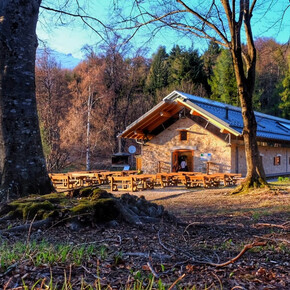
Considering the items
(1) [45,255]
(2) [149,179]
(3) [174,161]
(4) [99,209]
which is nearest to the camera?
(1) [45,255]

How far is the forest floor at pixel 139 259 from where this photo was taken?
2.63 meters

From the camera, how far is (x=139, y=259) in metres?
3.32

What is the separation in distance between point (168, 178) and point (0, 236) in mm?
15962

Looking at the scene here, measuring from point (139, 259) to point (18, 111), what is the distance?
4.43 metres

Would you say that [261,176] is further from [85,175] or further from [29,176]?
[85,175]

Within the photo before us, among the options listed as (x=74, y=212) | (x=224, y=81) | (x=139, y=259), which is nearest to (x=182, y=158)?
(x=74, y=212)

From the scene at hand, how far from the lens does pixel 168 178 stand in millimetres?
19781

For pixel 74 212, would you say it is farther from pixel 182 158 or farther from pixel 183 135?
pixel 182 158

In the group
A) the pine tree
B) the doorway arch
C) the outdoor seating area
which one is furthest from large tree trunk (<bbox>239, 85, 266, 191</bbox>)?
the pine tree

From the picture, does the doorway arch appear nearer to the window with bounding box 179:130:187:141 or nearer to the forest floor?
the window with bounding box 179:130:187:141

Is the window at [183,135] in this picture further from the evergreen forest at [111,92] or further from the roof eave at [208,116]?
the evergreen forest at [111,92]

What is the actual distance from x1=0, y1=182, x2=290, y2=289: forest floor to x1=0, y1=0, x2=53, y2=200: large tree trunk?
2.27 metres

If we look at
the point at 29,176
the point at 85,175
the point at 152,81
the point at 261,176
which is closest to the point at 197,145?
the point at 85,175

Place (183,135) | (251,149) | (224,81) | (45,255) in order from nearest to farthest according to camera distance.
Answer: (45,255) → (251,149) → (183,135) → (224,81)
